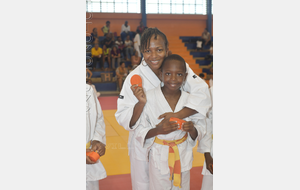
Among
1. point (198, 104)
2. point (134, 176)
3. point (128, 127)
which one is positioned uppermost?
point (198, 104)

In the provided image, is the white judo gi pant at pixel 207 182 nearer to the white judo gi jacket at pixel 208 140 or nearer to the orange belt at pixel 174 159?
the white judo gi jacket at pixel 208 140

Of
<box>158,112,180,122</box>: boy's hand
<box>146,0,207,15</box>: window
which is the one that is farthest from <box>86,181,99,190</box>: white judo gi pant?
<box>146,0,207,15</box>: window

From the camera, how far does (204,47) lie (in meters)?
1.41

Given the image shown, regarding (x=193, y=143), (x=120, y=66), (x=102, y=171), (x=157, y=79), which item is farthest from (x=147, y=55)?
(x=102, y=171)

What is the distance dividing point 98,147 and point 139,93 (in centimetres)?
36

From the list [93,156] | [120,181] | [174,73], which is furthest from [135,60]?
[120,181]

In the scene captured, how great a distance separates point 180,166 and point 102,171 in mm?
412

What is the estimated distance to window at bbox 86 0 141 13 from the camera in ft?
4.01

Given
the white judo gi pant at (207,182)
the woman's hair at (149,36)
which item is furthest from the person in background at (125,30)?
the white judo gi pant at (207,182)

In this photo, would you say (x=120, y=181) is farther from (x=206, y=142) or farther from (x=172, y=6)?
(x=172, y=6)

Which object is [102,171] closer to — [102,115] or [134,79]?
[102,115]

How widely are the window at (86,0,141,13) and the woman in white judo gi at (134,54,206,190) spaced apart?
359 millimetres

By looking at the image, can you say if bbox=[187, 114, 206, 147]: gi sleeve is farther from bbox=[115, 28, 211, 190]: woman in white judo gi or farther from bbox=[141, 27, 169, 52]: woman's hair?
bbox=[141, 27, 169, 52]: woman's hair

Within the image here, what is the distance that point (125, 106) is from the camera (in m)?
1.32
